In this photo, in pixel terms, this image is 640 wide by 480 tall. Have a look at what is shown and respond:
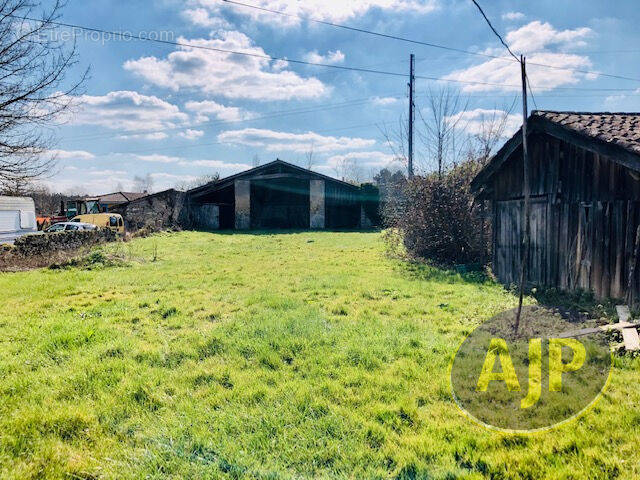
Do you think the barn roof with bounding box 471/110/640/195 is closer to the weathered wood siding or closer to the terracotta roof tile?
the terracotta roof tile

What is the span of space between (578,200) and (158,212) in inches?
929

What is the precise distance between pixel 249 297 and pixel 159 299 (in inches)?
70.2

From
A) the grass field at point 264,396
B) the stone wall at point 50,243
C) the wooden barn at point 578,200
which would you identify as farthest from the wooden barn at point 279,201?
the grass field at point 264,396

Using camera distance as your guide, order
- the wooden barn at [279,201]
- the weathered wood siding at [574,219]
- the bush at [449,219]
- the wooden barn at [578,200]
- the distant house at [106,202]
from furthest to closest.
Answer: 1. the distant house at [106,202]
2. the wooden barn at [279,201]
3. the bush at [449,219]
4. the weathered wood siding at [574,219]
5. the wooden barn at [578,200]

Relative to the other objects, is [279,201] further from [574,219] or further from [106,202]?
[574,219]

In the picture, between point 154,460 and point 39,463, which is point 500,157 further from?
point 39,463

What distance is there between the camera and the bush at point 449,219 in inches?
436

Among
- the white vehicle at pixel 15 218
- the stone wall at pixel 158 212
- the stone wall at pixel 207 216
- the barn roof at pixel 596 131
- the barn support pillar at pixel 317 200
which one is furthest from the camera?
the barn support pillar at pixel 317 200

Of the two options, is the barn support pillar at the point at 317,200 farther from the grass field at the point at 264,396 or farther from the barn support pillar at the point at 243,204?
the grass field at the point at 264,396

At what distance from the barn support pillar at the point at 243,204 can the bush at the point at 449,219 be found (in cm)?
1801

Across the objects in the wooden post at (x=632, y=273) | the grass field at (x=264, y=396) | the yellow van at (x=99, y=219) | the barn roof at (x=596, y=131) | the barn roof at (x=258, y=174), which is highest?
the barn roof at (x=258, y=174)

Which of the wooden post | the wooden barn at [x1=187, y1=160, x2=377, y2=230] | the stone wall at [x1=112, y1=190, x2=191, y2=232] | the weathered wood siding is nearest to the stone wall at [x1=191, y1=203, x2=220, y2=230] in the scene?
the wooden barn at [x1=187, y1=160, x2=377, y2=230]

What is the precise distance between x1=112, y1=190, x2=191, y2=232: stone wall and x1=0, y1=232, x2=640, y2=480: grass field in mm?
17458

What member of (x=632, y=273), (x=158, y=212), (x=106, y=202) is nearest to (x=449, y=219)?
(x=632, y=273)
